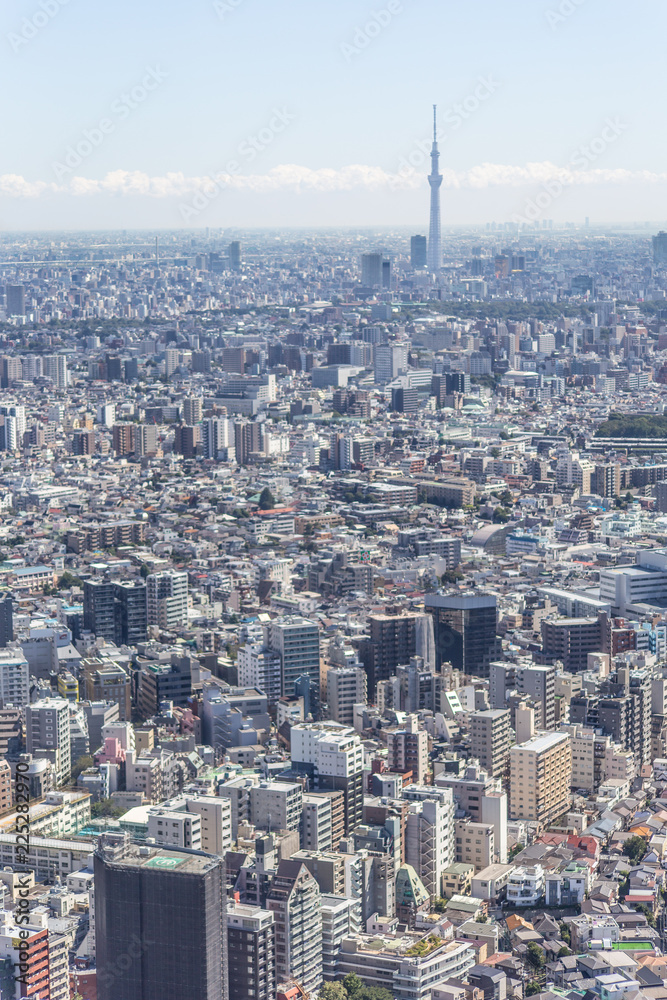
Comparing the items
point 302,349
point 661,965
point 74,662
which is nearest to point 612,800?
point 661,965

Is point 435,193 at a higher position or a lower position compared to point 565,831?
higher

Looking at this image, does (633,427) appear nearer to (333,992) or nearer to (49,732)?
(49,732)

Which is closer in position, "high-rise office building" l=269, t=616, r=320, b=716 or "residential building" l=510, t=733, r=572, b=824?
"residential building" l=510, t=733, r=572, b=824

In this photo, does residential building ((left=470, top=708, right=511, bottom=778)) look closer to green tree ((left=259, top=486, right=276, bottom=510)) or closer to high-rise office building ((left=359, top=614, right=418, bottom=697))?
high-rise office building ((left=359, top=614, right=418, bottom=697))

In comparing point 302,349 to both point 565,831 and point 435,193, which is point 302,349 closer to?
point 435,193

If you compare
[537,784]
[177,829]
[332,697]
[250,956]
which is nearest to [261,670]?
[332,697]

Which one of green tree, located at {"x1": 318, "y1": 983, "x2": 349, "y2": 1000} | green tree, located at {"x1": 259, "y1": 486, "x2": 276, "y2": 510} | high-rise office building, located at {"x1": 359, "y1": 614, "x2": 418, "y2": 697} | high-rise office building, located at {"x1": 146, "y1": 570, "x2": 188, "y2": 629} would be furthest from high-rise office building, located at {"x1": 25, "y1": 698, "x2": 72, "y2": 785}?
green tree, located at {"x1": 259, "y1": 486, "x2": 276, "y2": 510}

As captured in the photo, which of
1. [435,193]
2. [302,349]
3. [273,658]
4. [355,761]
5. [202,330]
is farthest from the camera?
[435,193]
